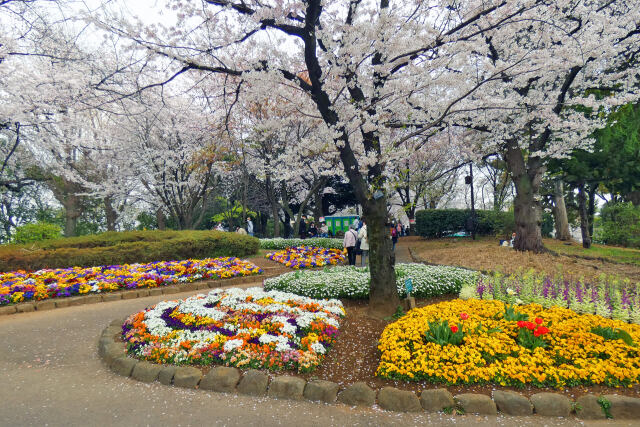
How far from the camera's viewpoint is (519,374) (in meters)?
3.85

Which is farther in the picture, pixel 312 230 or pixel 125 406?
pixel 312 230

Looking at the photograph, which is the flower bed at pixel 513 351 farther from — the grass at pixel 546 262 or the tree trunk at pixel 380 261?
the grass at pixel 546 262

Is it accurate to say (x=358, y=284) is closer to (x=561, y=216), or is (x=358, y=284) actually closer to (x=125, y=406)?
(x=125, y=406)

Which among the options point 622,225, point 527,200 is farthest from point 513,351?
point 622,225

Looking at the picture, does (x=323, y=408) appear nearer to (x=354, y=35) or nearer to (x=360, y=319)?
(x=360, y=319)

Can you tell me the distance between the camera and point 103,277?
928cm

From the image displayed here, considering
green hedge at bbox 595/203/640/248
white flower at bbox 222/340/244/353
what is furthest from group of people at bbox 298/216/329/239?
white flower at bbox 222/340/244/353

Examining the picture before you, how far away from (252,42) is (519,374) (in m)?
7.43

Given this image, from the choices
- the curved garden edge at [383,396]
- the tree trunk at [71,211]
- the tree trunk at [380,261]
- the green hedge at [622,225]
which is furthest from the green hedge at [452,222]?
the tree trunk at [71,211]

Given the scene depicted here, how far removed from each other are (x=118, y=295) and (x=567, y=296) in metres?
9.87

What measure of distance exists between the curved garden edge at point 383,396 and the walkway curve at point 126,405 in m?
0.09

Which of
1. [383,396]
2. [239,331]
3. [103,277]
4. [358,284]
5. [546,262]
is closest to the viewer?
[383,396]

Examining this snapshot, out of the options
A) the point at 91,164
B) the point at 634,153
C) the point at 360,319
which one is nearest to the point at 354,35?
the point at 360,319

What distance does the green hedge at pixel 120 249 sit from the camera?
10.3 m
